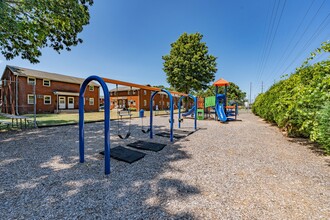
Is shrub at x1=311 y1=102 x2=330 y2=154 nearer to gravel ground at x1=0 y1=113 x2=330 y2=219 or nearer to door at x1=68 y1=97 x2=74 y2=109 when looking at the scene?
gravel ground at x1=0 y1=113 x2=330 y2=219

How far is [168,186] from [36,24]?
26.8ft

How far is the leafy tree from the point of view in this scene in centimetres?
573

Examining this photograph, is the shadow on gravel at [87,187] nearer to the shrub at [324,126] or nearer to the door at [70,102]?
the shrub at [324,126]

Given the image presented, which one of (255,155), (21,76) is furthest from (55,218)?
(21,76)

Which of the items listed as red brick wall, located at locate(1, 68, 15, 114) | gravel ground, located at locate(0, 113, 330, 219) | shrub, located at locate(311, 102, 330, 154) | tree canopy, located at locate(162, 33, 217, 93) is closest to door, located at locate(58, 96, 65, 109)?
red brick wall, located at locate(1, 68, 15, 114)

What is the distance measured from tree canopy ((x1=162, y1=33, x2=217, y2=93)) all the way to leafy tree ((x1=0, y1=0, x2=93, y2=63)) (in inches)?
616

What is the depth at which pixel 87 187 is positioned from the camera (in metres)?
2.76

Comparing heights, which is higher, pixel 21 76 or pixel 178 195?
pixel 21 76

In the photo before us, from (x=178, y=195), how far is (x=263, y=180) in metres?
1.95

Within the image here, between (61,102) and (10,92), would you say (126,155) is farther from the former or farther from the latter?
(61,102)

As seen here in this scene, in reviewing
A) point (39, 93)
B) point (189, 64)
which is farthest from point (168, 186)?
point (39, 93)

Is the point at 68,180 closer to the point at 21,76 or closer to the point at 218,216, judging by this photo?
the point at 218,216

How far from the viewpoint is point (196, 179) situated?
3104mm

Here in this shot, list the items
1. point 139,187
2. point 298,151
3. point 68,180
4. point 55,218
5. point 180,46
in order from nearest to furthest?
point 55,218 < point 139,187 < point 68,180 < point 298,151 < point 180,46
